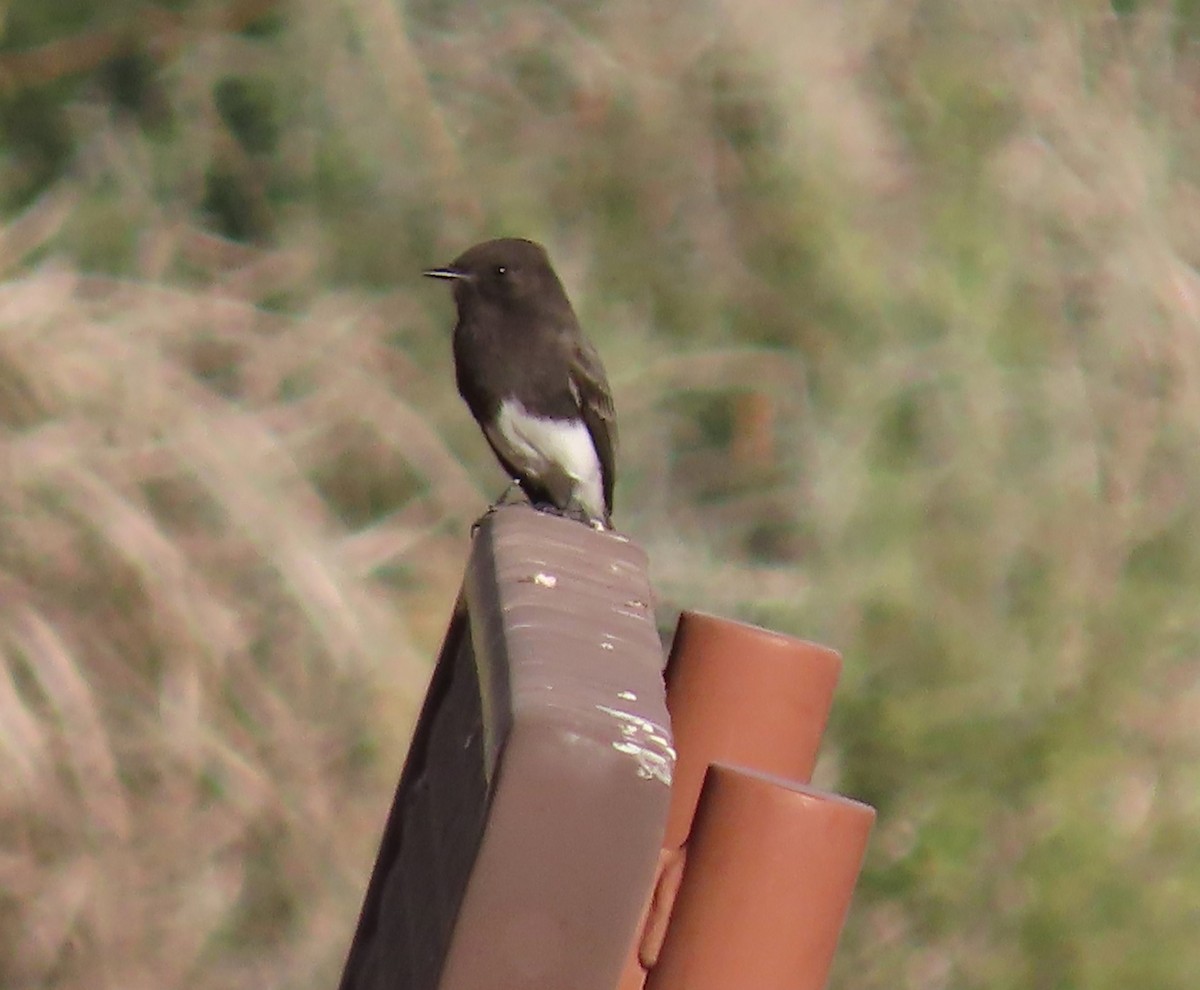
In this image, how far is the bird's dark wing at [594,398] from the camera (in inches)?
152

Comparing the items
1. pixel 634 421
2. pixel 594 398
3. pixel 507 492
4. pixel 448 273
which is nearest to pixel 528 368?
pixel 594 398

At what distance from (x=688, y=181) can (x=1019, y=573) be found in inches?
53.2

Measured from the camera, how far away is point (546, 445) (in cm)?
382

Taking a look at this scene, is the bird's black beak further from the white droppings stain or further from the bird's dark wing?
the white droppings stain

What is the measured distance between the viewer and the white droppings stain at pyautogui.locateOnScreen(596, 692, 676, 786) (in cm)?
94

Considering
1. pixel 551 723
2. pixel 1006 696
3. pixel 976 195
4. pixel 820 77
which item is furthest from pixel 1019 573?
pixel 551 723

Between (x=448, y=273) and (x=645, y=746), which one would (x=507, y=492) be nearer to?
(x=448, y=273)

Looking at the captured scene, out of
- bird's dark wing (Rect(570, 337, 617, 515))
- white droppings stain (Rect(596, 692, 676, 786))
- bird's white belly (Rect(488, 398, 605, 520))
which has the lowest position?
bird's white belly (Rect(488, 398, 605, 520))

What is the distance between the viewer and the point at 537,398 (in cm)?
380

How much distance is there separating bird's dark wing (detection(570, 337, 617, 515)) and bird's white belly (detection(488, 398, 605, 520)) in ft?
0.06

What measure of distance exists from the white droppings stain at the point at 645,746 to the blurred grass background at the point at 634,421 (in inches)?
118

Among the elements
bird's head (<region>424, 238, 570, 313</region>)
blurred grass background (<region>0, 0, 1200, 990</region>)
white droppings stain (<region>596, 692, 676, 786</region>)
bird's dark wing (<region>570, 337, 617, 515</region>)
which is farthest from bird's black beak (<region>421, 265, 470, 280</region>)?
white droppings stain (<region>596, 692, 676, 786</region>)

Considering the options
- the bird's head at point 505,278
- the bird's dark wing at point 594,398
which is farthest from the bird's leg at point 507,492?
the bird's head at point 505,278

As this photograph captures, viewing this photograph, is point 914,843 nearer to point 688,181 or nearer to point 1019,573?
point 1019,573
